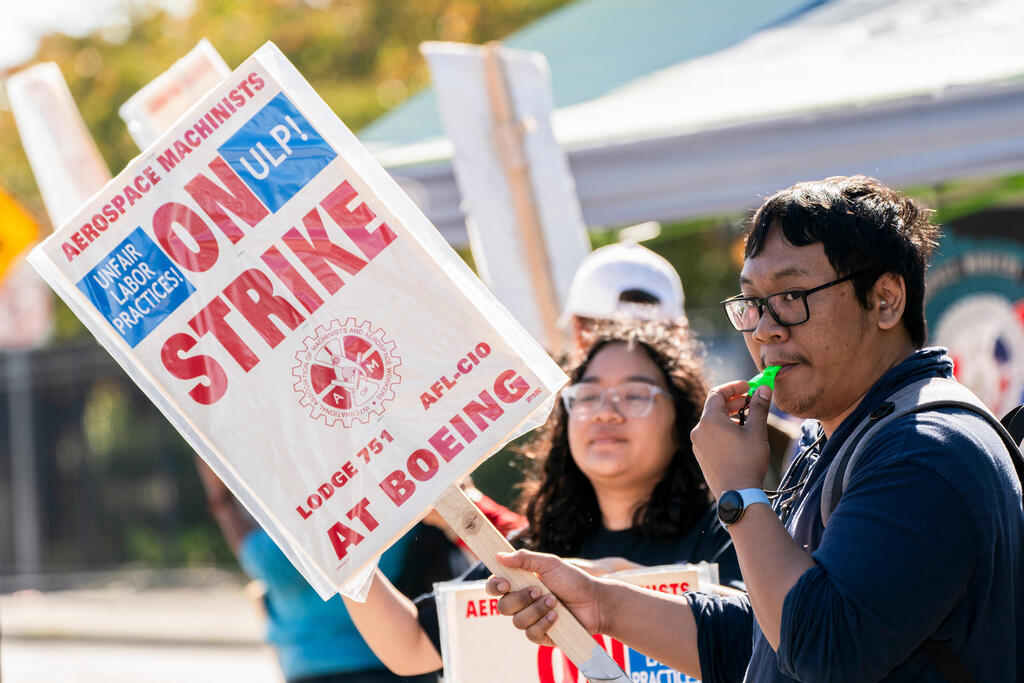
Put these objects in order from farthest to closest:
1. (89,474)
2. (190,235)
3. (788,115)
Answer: (89,474), (788,115), (190,235)

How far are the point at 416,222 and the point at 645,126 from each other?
1.79 m

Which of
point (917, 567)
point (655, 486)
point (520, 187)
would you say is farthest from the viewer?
point (520, 187)

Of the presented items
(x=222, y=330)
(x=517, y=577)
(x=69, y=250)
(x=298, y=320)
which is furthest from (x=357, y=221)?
(x=517, y=577)

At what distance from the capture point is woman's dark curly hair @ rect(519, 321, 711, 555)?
2842 millimetres

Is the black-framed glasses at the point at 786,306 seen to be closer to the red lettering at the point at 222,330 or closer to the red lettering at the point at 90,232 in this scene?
the red lettering at the point at 222,330

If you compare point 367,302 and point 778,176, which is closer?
point 367,302

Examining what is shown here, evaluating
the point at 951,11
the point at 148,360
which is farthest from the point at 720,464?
the point at 951,11

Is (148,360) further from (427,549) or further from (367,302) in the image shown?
(427,549)

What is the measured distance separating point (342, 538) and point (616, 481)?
0.93 m

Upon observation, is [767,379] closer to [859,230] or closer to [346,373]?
[859,230]

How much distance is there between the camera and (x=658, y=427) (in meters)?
2.91

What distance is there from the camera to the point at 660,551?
2.79 m

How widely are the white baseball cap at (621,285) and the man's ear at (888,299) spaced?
4.43 ft

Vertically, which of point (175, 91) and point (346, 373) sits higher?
point (175, 91)
